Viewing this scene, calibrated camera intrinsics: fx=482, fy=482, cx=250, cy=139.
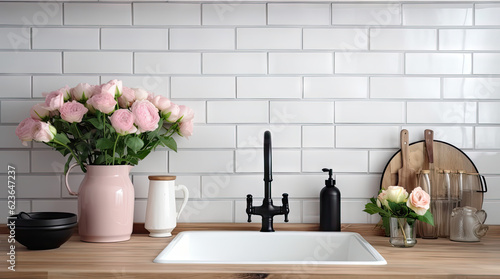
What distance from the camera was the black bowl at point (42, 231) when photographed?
4.58ft

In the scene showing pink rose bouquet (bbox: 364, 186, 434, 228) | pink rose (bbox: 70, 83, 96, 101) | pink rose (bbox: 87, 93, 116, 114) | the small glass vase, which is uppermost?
pink rose (bbox: 70, 83, 96, 101)

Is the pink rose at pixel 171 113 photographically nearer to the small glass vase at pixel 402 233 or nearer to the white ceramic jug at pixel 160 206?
the white ceramic jug at pixel 160 206

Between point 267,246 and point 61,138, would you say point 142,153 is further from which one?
point 267,246

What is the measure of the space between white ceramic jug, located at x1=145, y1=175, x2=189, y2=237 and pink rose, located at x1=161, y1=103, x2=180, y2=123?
20cm

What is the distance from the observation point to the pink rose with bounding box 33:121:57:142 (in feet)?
4.91

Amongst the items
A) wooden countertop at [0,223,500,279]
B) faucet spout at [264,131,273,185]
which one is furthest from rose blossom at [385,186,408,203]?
faucet spout at [264,131,273,185]

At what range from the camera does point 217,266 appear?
124 centimetres

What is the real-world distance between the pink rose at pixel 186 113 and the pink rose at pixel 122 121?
0.22 meters

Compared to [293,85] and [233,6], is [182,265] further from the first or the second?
[233,6]

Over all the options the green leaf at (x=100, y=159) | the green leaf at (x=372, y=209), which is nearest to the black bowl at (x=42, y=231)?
the green leaf at (x=100, y=159)

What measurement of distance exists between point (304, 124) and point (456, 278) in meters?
0.79

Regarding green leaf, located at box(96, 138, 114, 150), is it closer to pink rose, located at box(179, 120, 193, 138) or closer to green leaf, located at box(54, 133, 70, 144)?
green leaf, located at box(54, 133, 70, 144)

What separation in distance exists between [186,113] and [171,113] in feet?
0.19

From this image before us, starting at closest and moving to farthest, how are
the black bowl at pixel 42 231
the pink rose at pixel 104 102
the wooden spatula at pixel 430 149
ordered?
the black bowl at pixel 42 231
the pink rose at pixel 104 102
the wooden spatula at pixel 430 149
